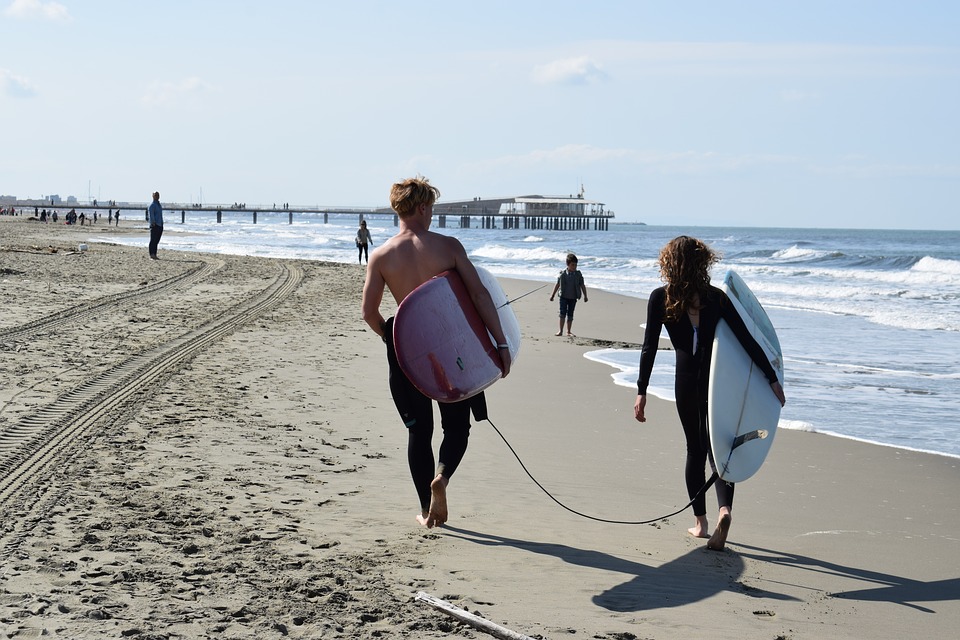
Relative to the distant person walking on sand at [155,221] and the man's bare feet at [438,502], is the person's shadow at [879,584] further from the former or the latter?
the distant person walking on sand at [155,221]

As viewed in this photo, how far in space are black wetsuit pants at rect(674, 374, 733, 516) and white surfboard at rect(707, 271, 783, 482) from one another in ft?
0.18

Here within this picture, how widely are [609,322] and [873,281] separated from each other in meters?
17.0

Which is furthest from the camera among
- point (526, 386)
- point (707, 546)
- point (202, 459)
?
point (526, 386)

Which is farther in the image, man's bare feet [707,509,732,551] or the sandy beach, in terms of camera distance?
man's bare feet [707,509,732,551]

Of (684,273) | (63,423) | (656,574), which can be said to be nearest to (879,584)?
(656,574)

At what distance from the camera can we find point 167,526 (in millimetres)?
3906

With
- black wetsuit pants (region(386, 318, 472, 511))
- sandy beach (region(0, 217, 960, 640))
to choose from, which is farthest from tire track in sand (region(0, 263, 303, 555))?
black wetsuit pants (region(386, 318, 472, 511))

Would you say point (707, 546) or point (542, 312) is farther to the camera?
point (542, 312)

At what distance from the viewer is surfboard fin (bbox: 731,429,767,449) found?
13.6 ft

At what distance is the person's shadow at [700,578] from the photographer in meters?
3.43

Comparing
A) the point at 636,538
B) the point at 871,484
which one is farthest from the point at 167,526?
the point at 871,484

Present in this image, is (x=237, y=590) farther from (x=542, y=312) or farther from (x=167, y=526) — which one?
(x=542, y=312)

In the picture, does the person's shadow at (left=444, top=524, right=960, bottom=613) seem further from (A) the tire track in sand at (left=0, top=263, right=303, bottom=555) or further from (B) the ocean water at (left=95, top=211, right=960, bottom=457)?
(B) the ocean water at (left=95, top=211, right=960, bottom=457)

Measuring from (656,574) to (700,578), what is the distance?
0.17 metres
